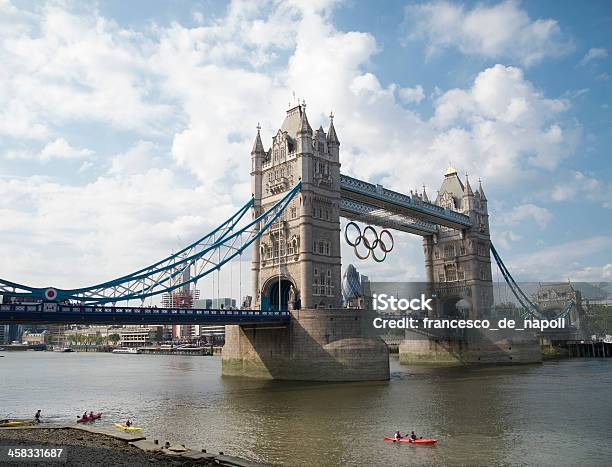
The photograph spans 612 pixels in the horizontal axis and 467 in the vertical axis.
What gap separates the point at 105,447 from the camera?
26812mm

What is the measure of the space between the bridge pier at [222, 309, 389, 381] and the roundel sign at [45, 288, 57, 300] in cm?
2537

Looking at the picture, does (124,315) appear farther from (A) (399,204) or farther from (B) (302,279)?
(A) (399,204)

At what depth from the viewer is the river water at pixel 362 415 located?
29062 millimetres

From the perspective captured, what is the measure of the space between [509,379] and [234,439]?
4659 centimetres

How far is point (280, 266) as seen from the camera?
237 feet

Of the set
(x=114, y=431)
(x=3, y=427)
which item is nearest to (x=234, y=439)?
(x=114, y=431)

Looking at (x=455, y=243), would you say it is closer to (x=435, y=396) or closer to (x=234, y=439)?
(x=435, y=396)

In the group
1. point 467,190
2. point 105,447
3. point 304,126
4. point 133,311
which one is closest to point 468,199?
point 467,190

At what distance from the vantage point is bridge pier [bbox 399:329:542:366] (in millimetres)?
94375

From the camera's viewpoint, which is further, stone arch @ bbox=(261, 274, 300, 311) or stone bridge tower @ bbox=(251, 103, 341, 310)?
stone arch @ bbox=(261, 274, 300, 311)

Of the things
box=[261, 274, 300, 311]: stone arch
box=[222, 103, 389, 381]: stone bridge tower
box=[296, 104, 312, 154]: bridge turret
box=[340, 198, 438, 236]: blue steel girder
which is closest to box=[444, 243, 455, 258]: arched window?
box=[340, 198, 438, 236]: blue steel girder

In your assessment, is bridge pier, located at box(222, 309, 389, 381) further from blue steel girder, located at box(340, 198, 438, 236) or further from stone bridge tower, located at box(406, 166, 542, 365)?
stone bridge tower, located at box(406, 166, 542, 365)

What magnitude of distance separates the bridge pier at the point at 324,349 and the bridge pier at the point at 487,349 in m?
38.0

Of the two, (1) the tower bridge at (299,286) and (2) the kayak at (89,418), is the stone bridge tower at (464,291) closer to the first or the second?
(1) the tower bridge at (299,286)
